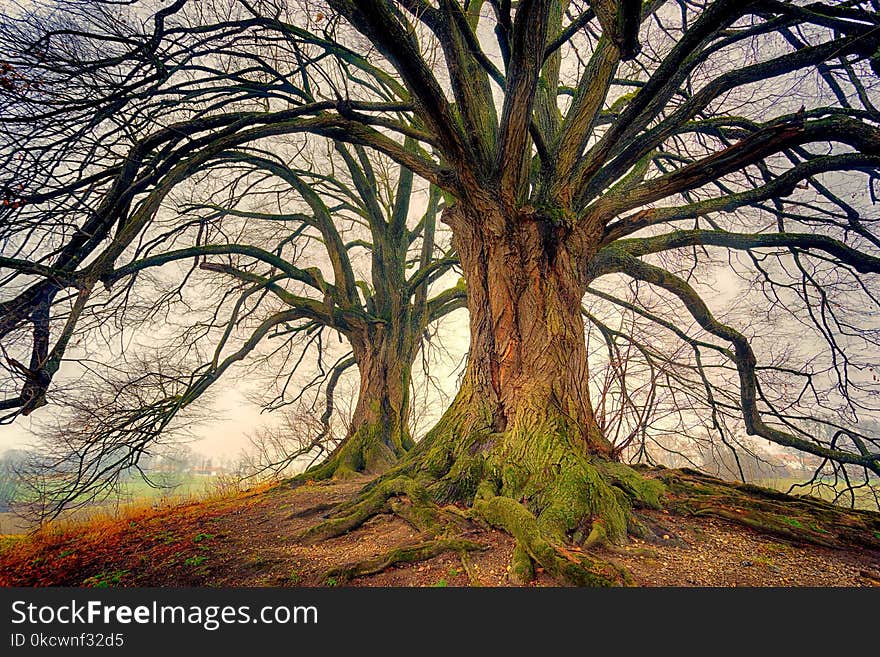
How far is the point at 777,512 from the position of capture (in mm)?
3924

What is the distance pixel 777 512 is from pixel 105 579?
575cm

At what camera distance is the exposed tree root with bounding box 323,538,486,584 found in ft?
9.17

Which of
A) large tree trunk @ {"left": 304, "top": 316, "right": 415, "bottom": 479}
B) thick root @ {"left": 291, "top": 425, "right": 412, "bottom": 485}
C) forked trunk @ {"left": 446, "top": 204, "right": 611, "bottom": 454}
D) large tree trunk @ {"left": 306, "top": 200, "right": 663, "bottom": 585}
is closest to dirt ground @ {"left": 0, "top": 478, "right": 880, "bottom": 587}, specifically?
large tree trunk @ {"left": 306, "top": 200, "right": 663, "bottom": 585}

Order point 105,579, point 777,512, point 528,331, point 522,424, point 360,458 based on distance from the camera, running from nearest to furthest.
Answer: point 105,579 → point 777,512 → point 522,424 → point 528,331 → point 360,458

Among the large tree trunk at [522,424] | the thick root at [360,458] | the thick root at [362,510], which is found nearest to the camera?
the large tree trunk at [522,424]

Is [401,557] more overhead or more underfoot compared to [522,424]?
more underfoot

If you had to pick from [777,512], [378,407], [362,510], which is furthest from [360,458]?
[777,512]

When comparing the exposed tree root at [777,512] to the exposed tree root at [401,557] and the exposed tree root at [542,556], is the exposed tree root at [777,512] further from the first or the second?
the exposed tree root at [401,557]

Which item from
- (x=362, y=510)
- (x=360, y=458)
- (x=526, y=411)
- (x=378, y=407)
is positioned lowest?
(x=362, y=510)

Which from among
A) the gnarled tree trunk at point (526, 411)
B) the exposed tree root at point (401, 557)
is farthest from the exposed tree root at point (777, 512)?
A: the exposed tree root at point (401, 557)

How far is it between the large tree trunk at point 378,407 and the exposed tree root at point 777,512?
4394mm

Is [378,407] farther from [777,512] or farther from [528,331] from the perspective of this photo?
[777,512]

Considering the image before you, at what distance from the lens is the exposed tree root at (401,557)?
9.17 ft

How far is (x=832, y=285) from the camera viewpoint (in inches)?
235
